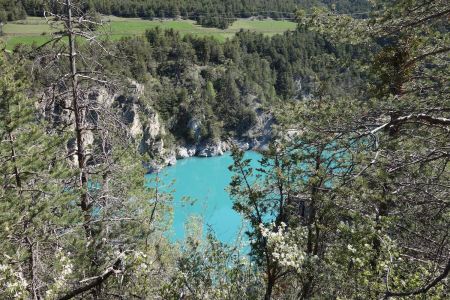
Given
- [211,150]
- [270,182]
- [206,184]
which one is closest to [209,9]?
[211,150]

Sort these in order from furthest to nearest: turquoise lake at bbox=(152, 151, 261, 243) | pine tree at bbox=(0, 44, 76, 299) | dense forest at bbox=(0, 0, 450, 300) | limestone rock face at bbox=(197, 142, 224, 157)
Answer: limestone rock face at bbox=(197, 142, 224, 157)
turquoise lake at bbox=(152, 151, 261, 243)
pine tree at bbox=(0, 44, 76, 299)
dense forest at bbox=(0, 0, 450, 300)

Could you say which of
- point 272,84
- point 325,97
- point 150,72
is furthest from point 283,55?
point 325,97

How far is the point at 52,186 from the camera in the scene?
6.45m

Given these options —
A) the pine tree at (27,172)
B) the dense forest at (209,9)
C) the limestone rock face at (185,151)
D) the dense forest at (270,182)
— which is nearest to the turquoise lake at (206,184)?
the limestone rock face at (185,151)

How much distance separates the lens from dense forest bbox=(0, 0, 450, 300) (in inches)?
143

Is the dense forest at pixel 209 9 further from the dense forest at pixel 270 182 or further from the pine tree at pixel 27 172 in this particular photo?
the pine tree at pixel 27 172

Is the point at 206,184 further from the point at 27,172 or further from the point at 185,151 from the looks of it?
the point at 27,172

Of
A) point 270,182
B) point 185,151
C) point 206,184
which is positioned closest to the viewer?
point 270,182

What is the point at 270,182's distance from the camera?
483 centimetres

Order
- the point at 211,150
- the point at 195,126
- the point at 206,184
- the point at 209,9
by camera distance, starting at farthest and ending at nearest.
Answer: the point at 209,9, the point at 195,126, the point at 211,150, the point at 206,184

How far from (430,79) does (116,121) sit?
4.71m

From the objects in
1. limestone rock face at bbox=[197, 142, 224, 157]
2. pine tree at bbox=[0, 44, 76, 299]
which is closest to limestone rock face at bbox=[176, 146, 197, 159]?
limestone rock face at bbox=[197, 142, 224, 157]

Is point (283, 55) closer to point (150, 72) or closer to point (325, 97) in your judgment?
point (150, 72)

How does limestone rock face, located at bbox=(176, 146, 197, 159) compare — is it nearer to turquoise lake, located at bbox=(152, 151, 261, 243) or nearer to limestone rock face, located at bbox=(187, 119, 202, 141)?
turquoise lake, located at bbox=(152, 151, 261, 243)
